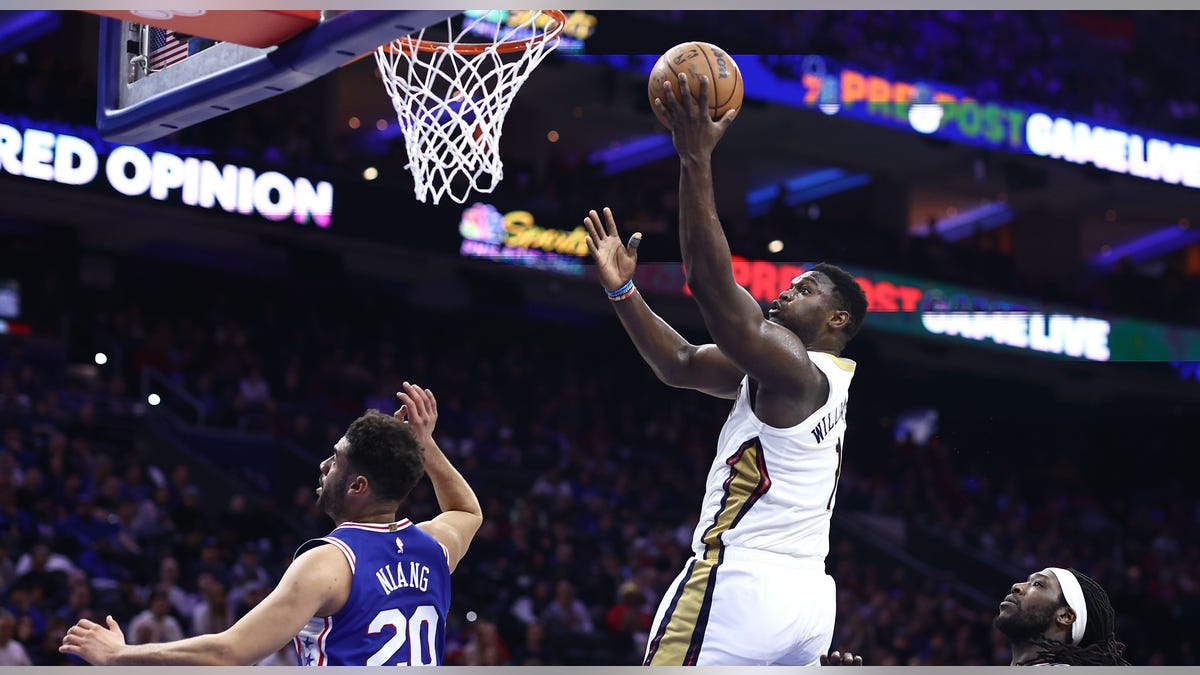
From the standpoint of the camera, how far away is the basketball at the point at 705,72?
3.79 metres

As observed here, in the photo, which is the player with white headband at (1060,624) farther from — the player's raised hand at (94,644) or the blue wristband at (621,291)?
the player's raised hand at (94,644)

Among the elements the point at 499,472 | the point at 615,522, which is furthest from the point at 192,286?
the point at 615,522

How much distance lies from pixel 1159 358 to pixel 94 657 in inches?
847

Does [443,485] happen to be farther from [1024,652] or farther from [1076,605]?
[1076,605]

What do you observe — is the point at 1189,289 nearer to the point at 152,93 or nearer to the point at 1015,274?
the point at 1015,274

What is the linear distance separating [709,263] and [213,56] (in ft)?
7.98

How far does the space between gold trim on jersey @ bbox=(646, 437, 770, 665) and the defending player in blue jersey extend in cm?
63

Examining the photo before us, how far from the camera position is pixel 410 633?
3459mm

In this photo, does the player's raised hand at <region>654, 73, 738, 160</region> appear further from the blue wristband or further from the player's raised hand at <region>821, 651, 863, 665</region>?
the player's raised hand at <region>821, 651, 863, 665</region>

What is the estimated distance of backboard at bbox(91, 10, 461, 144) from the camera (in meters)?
4.39

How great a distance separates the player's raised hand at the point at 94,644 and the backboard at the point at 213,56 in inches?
77.2

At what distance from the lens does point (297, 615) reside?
3182mm

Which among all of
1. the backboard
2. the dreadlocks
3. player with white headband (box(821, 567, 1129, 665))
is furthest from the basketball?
the dreadlocks

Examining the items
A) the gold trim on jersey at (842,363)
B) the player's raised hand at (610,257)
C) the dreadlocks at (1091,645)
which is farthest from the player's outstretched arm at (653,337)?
the dreadlocks at (1091,645)
